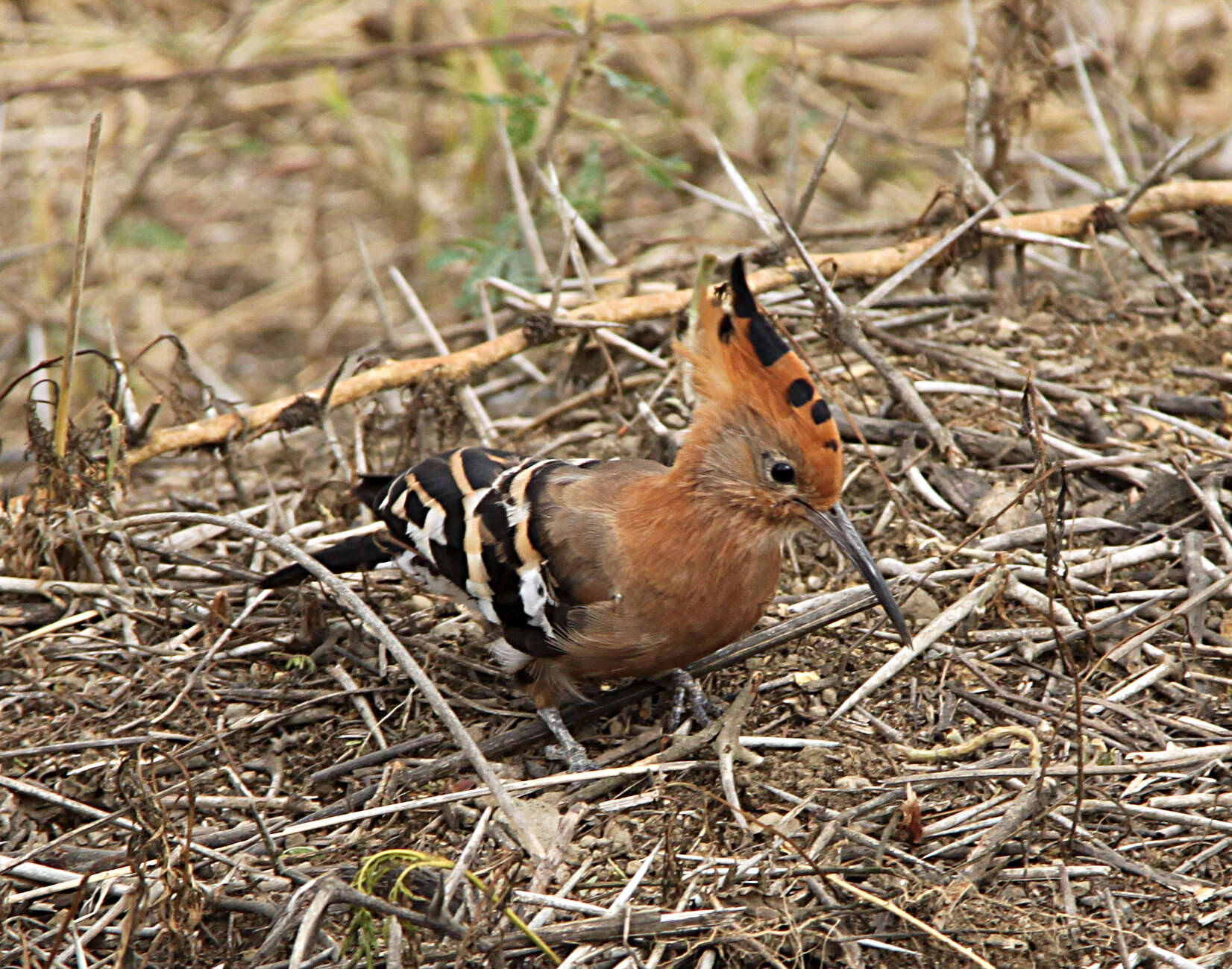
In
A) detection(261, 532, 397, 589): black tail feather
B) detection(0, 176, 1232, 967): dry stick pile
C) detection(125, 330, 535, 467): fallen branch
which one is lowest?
detection(0, 176, 1232, 967): dry stick pile

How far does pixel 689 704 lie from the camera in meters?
3.51

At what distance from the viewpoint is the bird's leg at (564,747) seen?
3.31 m

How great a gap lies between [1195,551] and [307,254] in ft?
17.0

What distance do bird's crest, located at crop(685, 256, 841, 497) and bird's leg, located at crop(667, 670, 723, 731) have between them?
0.67m

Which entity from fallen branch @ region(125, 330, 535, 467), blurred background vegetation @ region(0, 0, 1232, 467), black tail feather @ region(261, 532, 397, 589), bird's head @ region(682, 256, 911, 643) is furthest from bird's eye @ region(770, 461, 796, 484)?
blurred background vegetation @ region(0, 0, 1232, 467)

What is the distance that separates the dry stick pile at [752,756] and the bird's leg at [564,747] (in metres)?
0.08

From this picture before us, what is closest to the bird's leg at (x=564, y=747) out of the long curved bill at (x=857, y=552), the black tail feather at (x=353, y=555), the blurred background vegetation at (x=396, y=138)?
the black tail feather at (x=353, y=555)

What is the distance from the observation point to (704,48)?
280 inches

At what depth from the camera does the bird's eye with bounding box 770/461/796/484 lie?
10.9 ft

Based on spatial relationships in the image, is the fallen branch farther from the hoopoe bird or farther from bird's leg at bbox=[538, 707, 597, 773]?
bird's leg at bbox=[538, 707, 597, 773]

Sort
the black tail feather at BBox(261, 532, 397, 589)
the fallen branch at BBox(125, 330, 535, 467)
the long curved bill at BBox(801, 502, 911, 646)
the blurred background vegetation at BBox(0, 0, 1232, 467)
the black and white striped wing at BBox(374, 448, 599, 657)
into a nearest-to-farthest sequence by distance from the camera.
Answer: the long curved bill at BBox(801, 502, 911, 646), the black and white striped wing at BBox(374, 448, 599, 657), the black tail feather at BBox(261, 532, 397, 589), the fallen branch at BBox(125, 330, 535, 467), the blurred background vegetation at BBox(0, 0, 1232, 467)

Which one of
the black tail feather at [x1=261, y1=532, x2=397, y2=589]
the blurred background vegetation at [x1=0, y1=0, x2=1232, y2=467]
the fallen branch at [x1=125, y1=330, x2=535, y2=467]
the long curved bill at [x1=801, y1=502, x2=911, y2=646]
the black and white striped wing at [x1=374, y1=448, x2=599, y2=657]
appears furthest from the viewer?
the blurred background vegetation at [x1=0, y1=0, x2=1232, y2=467]

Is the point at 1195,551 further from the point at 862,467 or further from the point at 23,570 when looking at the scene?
the point at 23,570

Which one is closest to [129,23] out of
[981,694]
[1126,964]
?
[981,694]
